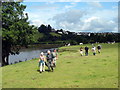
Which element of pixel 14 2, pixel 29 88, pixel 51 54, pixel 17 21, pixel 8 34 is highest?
pixel 14 2

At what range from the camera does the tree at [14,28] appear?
41.7m

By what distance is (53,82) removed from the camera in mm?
17812

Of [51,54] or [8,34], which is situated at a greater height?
[8,34]

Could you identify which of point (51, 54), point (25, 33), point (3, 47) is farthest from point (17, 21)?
point (51, 54)

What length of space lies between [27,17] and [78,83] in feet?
113

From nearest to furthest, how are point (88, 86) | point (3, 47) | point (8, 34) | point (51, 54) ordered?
point (88, 86) < point (51, 54) < point (8, 34) < point (3, 47)

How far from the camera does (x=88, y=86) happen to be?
15.9 metres

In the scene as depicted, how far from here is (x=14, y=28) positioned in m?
42.6

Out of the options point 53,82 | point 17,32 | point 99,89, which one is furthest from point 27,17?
point 99,89

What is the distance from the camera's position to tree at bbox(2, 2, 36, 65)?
137 feet

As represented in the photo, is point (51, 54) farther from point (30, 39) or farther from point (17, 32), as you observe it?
point (30, 39)

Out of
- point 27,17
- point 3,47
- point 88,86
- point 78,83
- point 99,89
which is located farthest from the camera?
point 27,17

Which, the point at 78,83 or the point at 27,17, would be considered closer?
the point at 78,83

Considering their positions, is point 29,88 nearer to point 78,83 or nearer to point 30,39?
point 78,83
